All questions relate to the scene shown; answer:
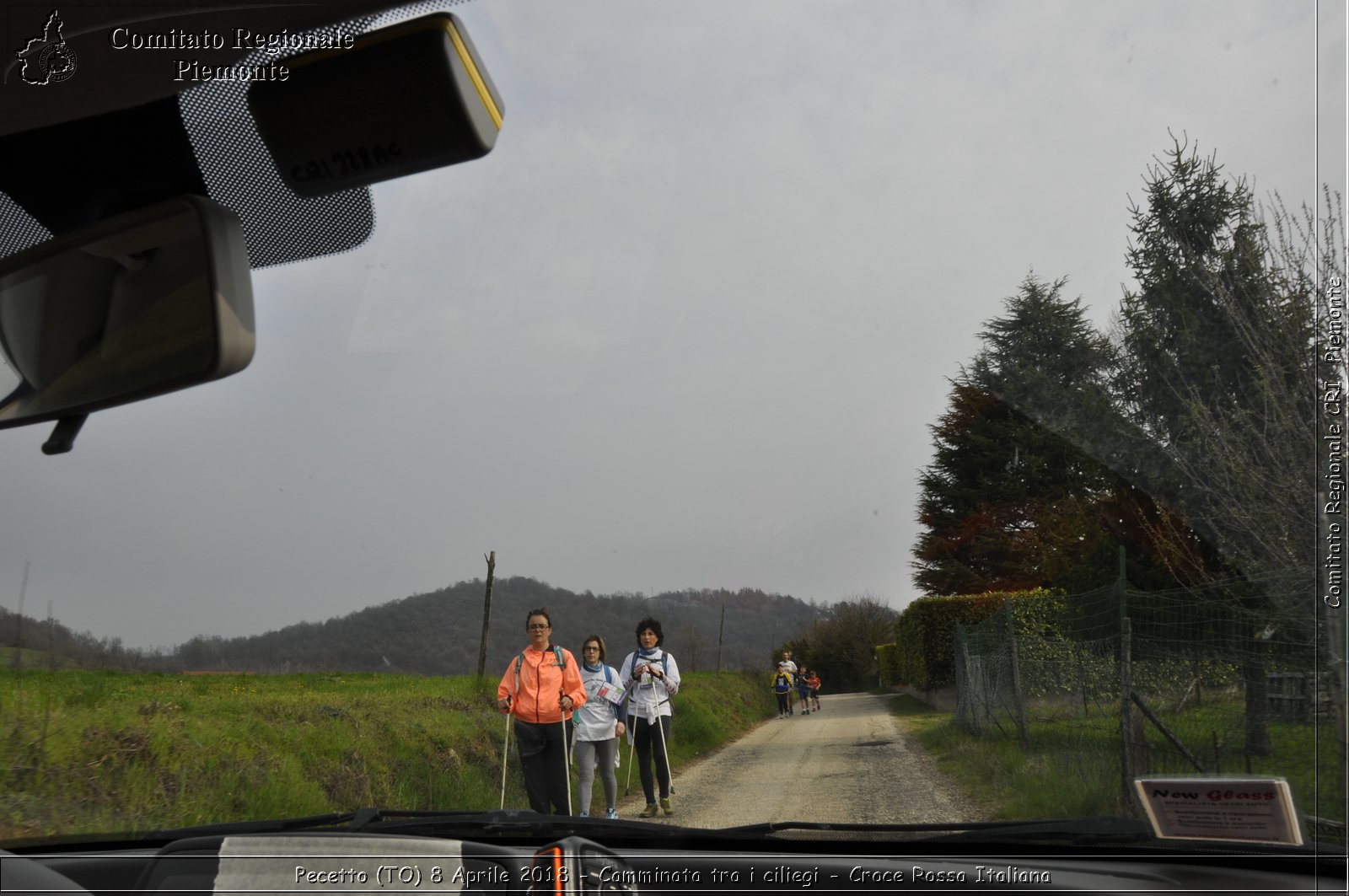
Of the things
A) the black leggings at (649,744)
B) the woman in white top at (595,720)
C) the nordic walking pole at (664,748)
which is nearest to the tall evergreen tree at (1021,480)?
the woman in white top at (595,720)

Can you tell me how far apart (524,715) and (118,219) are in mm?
1323

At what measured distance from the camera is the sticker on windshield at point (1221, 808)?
55.8 inches

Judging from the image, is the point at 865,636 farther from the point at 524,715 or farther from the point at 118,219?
the point at 118,219

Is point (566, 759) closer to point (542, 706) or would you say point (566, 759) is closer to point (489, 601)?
point (542, 706)

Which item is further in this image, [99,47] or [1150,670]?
[99,47]

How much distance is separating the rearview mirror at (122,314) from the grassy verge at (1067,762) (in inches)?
54.7

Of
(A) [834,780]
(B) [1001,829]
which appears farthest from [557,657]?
(B) [1001,829]

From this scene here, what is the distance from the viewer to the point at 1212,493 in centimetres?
140

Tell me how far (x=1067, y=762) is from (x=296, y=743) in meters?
1.72

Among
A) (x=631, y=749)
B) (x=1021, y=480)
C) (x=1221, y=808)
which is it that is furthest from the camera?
(x=631, y=749)

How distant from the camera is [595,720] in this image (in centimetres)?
312

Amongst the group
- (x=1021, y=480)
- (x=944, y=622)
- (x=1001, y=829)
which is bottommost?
(x=1001, y=829)

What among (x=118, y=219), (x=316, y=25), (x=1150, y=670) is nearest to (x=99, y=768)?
(x=118, y=219)

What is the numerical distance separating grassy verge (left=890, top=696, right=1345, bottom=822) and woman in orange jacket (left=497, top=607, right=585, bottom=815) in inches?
26.1
